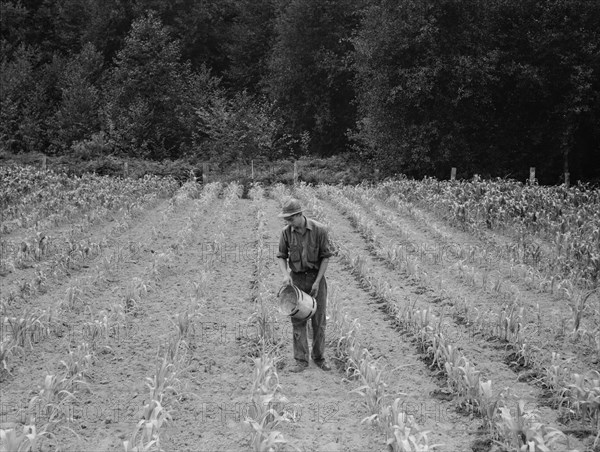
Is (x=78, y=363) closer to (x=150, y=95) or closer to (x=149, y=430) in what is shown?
(x=149, y=430)

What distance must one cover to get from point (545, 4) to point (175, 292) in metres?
20.8

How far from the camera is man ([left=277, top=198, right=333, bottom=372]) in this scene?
6484 millimetres

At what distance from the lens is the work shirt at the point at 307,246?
653 centimetres

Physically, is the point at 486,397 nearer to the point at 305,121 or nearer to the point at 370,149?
the point at 370,149

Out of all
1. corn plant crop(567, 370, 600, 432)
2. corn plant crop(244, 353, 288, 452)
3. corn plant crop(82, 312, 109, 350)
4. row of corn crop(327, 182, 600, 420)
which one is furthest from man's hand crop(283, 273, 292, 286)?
corn plant crop(567, 370, 600, 432)

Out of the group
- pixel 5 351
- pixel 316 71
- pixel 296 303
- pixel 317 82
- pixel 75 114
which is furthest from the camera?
pixel 317 82

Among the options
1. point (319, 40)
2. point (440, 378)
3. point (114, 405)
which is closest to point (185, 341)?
point (114, 405)

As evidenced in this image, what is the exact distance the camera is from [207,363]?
6754 millimetres

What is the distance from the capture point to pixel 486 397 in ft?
17.0

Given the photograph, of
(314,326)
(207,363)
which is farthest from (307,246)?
(207,363)

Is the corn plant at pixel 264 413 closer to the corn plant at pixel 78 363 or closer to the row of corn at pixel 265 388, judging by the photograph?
the row of corn at pixel 265 388

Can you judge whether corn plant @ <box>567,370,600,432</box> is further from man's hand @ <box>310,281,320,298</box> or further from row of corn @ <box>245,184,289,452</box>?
man's hand @ <box>310,281,320,298</box>

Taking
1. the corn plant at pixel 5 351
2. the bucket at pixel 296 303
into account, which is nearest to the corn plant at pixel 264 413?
the bucket at pixel 296 303

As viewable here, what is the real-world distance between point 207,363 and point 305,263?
137 centimetres
